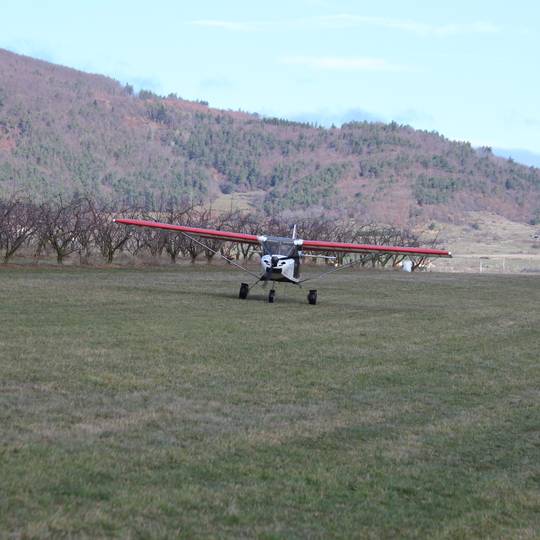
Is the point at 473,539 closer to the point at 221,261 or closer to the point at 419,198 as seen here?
the point at 221,261

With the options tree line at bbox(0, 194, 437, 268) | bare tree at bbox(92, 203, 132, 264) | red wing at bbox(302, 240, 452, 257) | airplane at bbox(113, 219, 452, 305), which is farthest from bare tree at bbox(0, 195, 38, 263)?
red wing at bbox(302, 240, 452, 257)

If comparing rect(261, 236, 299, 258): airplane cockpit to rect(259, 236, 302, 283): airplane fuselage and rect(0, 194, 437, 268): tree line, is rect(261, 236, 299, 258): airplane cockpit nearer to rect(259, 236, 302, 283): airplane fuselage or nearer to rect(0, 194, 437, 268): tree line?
rect(259, 236, 302, 283): airplane fuselage

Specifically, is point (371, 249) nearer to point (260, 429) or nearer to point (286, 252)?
point (286, 252)

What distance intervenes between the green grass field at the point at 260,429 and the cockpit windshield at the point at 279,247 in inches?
319

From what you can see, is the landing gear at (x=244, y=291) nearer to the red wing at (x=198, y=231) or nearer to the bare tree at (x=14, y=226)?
the red wing at (x=198, y=231)

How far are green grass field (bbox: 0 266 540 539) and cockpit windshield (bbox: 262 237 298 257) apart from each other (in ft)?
26.6

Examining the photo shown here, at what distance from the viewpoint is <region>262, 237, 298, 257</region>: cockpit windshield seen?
3009 centimetres

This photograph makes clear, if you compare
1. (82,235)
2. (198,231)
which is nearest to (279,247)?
(198,231)

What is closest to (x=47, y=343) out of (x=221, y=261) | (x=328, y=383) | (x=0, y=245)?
(x=328, y=383)

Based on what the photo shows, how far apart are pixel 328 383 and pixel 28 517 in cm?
748

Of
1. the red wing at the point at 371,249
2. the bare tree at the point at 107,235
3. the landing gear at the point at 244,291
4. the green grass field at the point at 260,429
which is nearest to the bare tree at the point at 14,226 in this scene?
the bare tree at the point at 107,235

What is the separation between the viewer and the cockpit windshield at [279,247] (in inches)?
1185

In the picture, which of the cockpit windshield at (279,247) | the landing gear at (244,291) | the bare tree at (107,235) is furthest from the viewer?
the bare tree at (107,235)

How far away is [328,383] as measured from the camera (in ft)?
44.3
